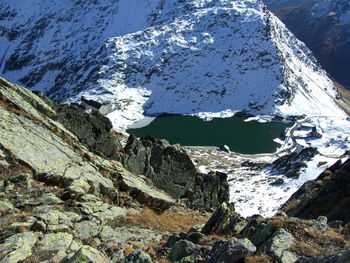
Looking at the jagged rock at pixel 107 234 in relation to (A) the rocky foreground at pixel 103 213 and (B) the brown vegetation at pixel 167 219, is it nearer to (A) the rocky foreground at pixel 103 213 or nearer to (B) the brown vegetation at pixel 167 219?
(A) the rocky foreground at pixel 103 213

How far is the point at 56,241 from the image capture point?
1577cm

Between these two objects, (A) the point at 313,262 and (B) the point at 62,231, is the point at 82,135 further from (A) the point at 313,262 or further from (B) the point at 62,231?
(A) the point at 313,262

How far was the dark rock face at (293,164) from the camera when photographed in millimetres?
73938

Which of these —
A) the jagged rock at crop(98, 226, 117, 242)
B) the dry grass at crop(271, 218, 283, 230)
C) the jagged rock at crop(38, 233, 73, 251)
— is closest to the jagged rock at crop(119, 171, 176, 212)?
the jagged rock at crop(98, 226, 117, 242)

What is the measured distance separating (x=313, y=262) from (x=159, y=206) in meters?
17.3

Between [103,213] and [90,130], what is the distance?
14.4 m

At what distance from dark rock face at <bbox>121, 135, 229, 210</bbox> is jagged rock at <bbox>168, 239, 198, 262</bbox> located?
21.2 meters

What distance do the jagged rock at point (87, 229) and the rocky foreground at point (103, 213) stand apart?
5 cm

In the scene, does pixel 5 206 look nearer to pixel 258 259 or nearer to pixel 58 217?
pixel 58 217

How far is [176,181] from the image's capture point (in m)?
39.9

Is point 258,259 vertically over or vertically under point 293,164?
under

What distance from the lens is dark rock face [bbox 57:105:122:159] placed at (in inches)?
1287

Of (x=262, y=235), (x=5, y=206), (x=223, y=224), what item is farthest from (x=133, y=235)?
(x=262, y=235)

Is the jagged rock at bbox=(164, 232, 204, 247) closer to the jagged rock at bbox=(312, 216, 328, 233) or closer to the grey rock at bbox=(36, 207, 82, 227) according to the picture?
the grey rock at bbox=(36, 207, 82, 227)
